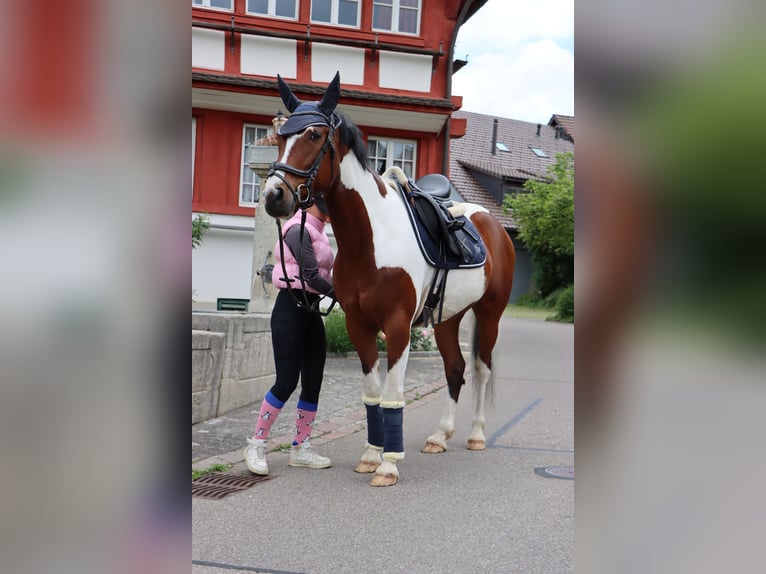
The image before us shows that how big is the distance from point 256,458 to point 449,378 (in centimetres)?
173

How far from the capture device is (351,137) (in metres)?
4.18

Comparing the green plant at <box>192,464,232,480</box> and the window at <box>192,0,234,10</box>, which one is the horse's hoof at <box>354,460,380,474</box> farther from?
the window at <box>192,0,234,10</box>

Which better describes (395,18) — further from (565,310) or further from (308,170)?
(308,170)

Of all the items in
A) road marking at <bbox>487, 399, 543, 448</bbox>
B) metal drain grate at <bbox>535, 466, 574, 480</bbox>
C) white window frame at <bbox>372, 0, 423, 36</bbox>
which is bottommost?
road marking at <bbox>487, 399, 543, 448</bbox>

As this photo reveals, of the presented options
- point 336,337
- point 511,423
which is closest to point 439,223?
point 511,423

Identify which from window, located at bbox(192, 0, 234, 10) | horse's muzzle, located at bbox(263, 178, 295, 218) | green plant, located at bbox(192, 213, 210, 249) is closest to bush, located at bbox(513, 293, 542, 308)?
green plant, located at bbox(192, 213, 210, 249)

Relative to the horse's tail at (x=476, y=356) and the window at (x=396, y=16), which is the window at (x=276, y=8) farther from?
the horse's tail at (x=476, y=356)

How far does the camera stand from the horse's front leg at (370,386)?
4496 millimetres

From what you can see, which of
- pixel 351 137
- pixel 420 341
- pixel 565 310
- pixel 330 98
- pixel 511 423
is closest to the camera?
pixel 330 98

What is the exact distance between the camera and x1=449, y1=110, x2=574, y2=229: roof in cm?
3809

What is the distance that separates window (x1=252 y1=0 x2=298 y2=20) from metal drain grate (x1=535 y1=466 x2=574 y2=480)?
1296 cm
